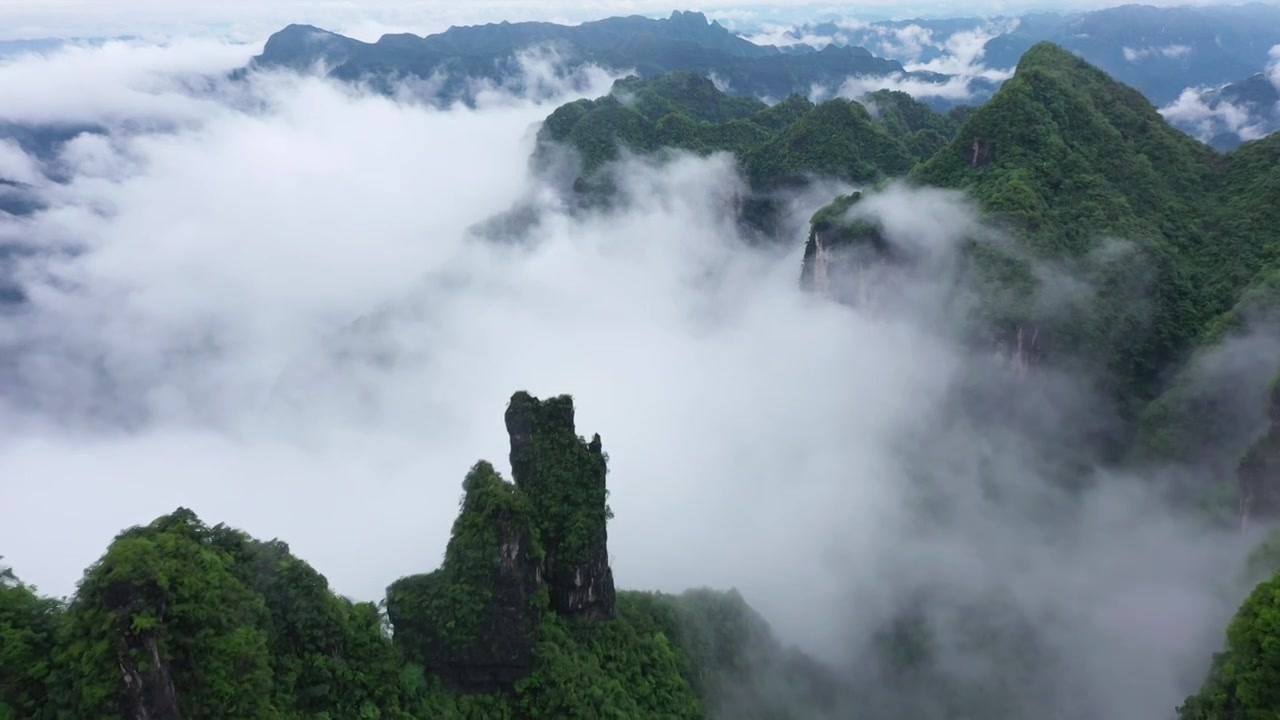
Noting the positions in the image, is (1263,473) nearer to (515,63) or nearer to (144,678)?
(144,678)

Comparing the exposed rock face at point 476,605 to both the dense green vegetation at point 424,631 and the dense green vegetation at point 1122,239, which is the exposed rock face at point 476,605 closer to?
the dense green vegetation at point 424,631

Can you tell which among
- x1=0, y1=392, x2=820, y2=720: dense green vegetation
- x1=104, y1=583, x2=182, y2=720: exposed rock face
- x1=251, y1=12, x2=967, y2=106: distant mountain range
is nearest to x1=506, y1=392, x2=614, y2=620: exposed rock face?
x1=0, y1=392, x2=820, y2=720: dense green vegetation

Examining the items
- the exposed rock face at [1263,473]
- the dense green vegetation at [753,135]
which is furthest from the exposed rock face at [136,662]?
the dense green vegetation at [753,135]

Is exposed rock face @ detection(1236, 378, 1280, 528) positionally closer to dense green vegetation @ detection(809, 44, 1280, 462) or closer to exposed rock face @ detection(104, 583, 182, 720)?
dense green vegetation @ detection(809, 44, 1280, 462)

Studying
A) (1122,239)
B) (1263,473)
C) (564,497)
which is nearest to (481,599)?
(564,497)

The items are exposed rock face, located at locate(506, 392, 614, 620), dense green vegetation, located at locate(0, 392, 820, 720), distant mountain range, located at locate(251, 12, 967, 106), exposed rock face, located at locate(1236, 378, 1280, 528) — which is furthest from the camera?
distant mountain range, located at locate(251, 12, 967, 106)

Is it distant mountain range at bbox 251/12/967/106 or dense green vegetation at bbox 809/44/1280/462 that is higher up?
distant mountain range at bbox 251/12/967/106
